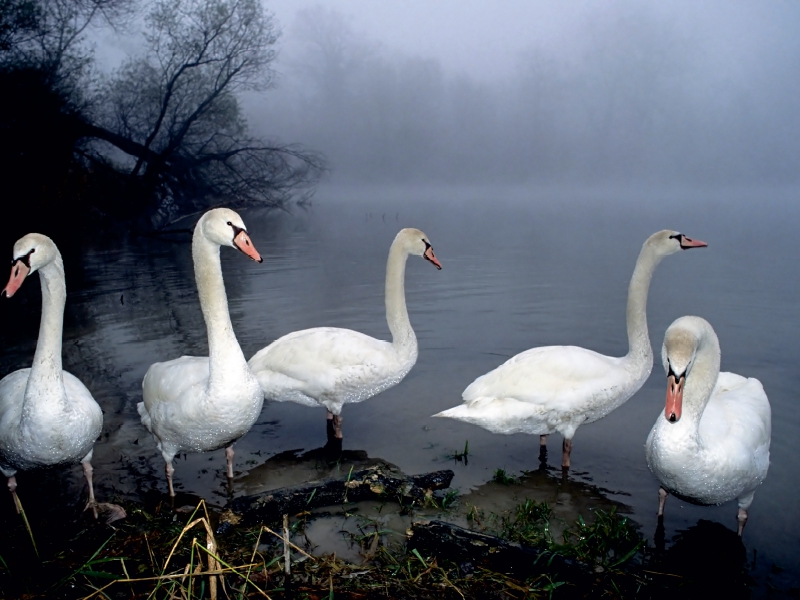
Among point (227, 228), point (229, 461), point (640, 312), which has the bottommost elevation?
point (229, 461)

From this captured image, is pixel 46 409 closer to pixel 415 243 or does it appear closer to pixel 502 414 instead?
pixel 502 414

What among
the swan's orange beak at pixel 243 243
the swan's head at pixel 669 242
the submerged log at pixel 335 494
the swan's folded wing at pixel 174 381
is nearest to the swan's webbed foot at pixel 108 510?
the submerged log at pixel 335 494

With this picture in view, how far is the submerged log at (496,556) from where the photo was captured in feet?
10.6

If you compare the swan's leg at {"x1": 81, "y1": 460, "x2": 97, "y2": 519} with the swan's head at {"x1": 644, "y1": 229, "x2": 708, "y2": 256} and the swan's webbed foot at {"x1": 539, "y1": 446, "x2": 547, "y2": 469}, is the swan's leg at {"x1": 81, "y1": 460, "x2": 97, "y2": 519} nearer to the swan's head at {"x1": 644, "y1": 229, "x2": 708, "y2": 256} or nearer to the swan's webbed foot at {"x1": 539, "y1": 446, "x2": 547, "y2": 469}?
the swan's webbed foot at {"x1": 539, "y1": 446, "x2": 547, "y2": 469}

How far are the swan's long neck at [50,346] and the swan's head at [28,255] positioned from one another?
0.12m

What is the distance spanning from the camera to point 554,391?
514 cm

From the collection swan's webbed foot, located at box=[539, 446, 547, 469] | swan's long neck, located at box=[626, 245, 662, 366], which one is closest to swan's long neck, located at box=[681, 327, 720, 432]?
swan's long neck, located at box=[626, 245, 662, 366]

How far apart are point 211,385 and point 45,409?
3.31ft

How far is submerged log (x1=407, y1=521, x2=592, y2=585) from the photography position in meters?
3.22

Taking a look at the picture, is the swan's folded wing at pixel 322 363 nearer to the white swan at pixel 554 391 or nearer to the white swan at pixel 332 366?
the white swan at pixel 332 366

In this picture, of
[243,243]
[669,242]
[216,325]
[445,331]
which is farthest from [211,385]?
[445,331]

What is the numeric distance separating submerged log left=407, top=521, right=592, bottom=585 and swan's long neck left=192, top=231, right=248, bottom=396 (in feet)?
5.88

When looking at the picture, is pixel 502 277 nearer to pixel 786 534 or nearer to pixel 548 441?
pixel 548 441

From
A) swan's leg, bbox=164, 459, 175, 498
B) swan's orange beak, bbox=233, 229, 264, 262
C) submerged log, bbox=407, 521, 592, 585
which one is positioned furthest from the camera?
swan's leg, bbox=164, 459, 175, 498
